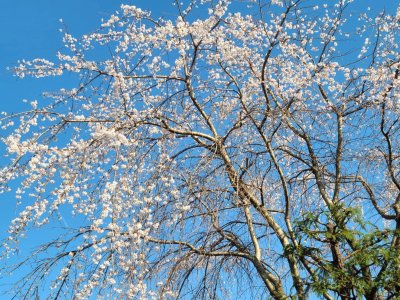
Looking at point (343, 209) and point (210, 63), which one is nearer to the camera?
point (343, 209)

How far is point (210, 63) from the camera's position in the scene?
246 inches

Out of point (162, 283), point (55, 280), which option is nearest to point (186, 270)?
point (162, 283)

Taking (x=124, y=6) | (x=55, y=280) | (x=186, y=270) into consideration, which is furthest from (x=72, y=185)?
(x=124, y=6)

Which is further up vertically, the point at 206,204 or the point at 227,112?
the point at 227,112

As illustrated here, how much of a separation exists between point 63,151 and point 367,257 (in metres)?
3.01

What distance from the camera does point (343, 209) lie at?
551 centimetres

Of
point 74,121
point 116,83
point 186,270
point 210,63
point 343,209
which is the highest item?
point 210,63

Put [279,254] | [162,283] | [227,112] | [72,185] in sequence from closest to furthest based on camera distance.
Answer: [72,185], [162,283], [279,254], [227,112]

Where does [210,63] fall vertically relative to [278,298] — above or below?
above

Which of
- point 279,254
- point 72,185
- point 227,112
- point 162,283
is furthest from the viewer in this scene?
point 227,112

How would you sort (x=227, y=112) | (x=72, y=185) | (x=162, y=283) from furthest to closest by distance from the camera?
(x=227, y=112), (x=162, y=283), (x=72, y=185)

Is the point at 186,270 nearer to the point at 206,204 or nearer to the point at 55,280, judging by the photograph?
the point at 206,204

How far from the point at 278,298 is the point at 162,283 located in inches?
47.6

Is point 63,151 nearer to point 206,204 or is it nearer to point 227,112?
point 206,204
